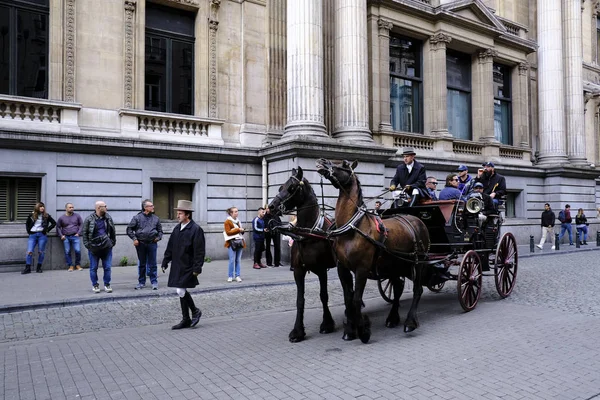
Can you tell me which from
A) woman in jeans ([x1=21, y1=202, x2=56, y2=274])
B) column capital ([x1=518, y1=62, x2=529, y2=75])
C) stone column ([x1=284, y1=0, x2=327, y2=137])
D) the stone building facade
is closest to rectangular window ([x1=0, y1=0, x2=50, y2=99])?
the stone building facade

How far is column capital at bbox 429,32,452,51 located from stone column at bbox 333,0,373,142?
5895mm

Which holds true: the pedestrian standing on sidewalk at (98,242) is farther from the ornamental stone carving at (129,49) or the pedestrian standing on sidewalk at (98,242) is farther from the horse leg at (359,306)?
the horse leg at (359,306)

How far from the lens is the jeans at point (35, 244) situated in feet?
42.5

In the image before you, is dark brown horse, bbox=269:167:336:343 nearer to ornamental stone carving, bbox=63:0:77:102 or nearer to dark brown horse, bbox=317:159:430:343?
dark brown horse, bbox=317:159:430:343

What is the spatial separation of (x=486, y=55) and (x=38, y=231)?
22207 mm

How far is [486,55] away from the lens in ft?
78.9

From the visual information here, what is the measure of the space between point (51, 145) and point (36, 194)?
161 cm

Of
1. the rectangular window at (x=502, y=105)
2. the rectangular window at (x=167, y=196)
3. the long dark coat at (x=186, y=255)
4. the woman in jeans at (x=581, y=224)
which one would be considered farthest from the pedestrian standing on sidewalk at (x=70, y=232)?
the woman in jeans at (x=581, y=224)

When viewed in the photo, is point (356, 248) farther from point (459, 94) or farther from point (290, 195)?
point (459, 94)

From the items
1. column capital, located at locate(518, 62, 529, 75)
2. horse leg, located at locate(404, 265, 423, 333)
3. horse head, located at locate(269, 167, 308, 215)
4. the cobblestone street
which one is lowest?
the cobblestone street

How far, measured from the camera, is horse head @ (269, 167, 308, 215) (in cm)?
636

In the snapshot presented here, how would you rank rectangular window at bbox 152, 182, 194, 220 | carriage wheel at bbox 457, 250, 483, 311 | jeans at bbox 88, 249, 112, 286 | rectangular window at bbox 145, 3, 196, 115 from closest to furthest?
carriage wheel at bbox 457, 250, 483, 311, jeans at bbox 88, 249, 112, 286, rectangular window at bbox 152, 182, 194, 220, rectangular window at bbox 145, 3, 196, 115

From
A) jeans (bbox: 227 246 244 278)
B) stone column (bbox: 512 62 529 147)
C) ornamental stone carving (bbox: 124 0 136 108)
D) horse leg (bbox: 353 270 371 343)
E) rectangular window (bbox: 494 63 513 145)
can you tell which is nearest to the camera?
horse leg (bbox: 353 270 371 343)

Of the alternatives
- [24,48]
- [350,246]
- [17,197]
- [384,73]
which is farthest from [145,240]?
[384,73]
